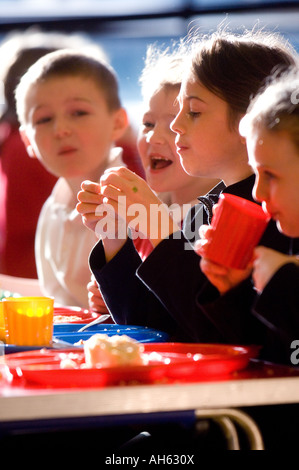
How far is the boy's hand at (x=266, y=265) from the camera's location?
0.96 metres

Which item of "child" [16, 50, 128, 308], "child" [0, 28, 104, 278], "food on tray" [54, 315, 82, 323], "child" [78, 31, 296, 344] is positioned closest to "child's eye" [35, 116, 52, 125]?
"child" [16, 50, 128, 308]

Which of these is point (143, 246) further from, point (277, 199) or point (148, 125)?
point (277, 199)

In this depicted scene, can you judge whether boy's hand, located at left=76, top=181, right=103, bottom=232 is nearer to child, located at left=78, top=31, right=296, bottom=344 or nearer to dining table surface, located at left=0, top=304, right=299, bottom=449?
child, located at left=78, top=31, right=296, bottom=344

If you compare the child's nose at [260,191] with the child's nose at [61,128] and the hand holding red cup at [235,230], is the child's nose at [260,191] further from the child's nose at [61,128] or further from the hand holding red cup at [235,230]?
the child's nose at [61,128]

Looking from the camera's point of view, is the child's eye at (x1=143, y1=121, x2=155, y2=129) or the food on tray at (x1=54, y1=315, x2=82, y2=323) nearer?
the food on tray at (x1=54, y1=315, x2=82, y2=323)

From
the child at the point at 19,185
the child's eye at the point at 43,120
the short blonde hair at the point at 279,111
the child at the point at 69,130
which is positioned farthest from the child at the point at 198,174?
the child at the point at 19,185

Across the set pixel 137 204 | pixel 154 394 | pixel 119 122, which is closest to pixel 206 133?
pixel 137 204

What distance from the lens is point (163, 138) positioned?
195 centimetres

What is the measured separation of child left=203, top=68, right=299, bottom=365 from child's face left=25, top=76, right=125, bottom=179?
66.8 inches

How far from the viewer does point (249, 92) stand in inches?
55.2

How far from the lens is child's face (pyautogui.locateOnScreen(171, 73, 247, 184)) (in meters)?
1.41

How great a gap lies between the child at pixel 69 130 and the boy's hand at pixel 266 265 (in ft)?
5.62

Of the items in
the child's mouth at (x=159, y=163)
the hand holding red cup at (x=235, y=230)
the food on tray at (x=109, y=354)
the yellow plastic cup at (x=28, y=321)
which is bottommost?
the food on tray at (x=109, y=354)
